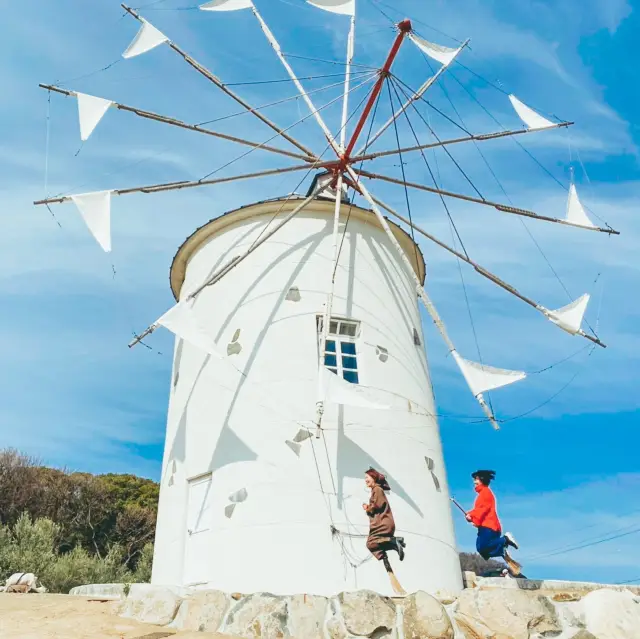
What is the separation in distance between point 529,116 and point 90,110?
327 inches

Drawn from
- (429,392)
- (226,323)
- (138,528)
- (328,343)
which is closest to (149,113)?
(226,323)

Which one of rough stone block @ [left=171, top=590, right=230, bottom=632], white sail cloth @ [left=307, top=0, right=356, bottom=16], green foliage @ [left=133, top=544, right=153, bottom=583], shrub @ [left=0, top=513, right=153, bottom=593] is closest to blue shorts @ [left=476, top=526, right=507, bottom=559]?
rough stone block @ [left=171, top=590, right=230, bottom=632]

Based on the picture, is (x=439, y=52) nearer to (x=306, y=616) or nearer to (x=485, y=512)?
(x=485, y=512)

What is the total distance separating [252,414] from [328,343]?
1773 mm

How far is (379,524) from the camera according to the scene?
8.71m

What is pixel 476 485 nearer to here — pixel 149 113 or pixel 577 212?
pixel 577 212

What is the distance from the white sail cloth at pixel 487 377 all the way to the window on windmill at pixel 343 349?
1.83 m

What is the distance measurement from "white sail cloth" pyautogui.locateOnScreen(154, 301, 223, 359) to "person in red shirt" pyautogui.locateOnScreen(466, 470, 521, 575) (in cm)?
425

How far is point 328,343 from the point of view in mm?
10945

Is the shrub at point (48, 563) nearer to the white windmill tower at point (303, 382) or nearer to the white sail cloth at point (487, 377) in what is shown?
the white windmill tower at point (303, 382)

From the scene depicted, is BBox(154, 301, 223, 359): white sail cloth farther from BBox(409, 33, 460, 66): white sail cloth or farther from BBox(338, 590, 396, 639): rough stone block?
BBox(409, 33, 460, 66): white sail cloth

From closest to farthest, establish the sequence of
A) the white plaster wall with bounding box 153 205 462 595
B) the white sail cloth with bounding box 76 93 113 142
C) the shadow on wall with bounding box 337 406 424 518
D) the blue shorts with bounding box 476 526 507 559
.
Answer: the blue shorts with bounding box 476 526 507 559 < the white plaster wall with bounding box 153 205 462 595 < the shadow on wall with bounding box 337 406 424 518 < the white sail cloth with bounding box 76 93 113 142

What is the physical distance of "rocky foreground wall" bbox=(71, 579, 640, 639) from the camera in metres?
7.25

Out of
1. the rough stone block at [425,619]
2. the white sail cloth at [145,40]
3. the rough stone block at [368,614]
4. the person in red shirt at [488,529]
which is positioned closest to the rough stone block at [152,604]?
the rough stone block at [368,614]
